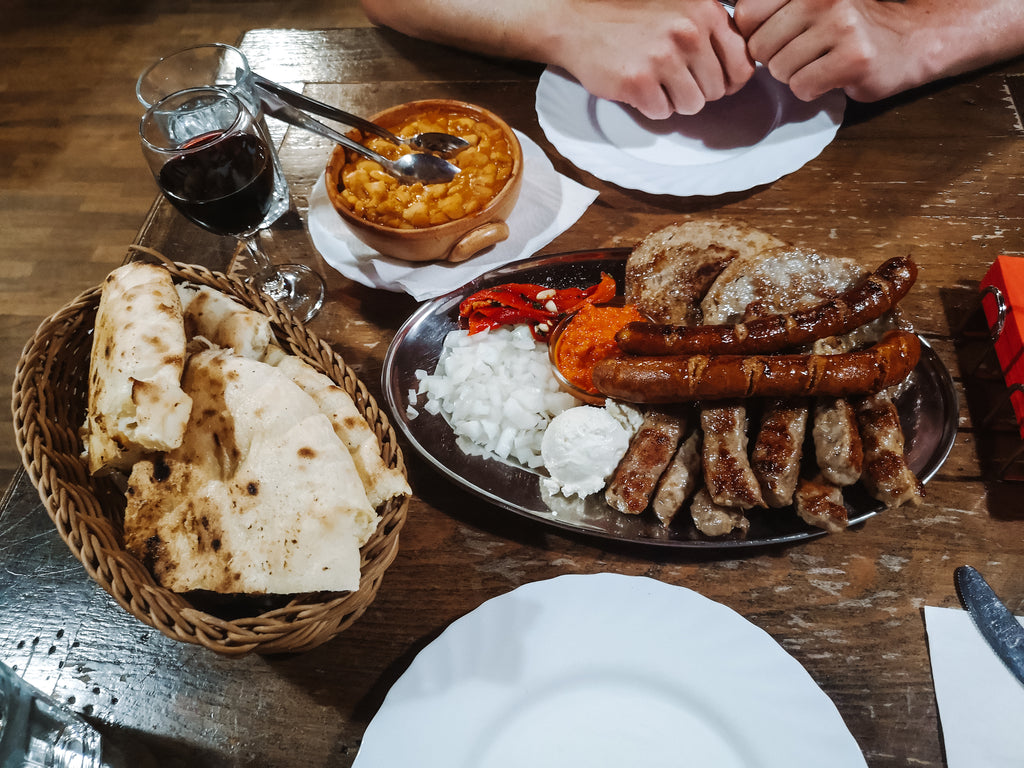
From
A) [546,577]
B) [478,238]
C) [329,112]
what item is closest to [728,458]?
[546,577]

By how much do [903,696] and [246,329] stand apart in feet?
5.45

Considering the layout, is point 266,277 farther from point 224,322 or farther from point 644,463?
point 644,463

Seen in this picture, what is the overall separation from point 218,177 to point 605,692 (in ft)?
5.16

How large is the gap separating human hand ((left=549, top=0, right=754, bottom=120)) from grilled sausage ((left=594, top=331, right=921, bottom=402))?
1.18 m

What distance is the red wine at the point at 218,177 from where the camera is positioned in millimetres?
1717

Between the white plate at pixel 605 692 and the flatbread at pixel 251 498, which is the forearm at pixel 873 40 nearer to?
the white plate at pixel 605 692

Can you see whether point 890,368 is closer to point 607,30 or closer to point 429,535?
point 429,535

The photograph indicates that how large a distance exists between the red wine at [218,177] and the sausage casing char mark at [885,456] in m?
1.68

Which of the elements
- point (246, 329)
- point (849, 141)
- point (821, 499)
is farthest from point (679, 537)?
point (849, 141)

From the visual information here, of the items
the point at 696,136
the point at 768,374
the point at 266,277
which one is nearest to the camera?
the point at 768,374

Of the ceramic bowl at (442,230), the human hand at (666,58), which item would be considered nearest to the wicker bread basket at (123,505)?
the ceramic bowl at (442,230)

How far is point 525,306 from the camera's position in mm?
1968

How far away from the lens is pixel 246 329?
1.57 metres

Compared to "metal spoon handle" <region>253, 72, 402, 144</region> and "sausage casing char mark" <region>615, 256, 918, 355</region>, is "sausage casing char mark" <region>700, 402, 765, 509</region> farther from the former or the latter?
"metal spoon handle" <region>253, 72, 402, 144</region>
